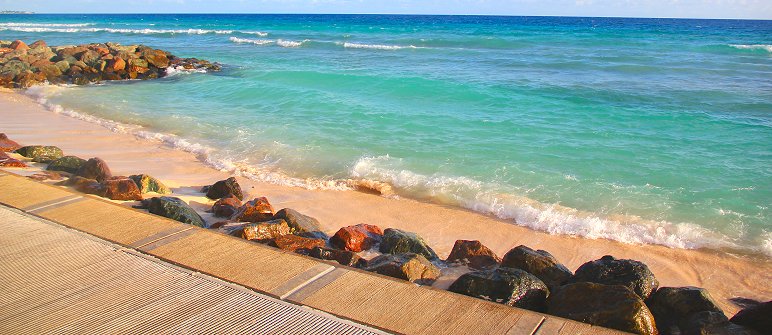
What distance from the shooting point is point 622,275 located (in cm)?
494

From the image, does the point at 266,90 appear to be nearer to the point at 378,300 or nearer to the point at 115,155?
the point at 115,155

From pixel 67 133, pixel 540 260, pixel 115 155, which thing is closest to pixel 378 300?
pixel 540 260

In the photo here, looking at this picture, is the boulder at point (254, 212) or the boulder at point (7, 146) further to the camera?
the boulder at point (7, 146)

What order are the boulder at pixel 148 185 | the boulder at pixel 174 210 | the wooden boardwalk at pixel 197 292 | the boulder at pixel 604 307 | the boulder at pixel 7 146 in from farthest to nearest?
the boulder at pixel 7 146 < the boulder at pixel 148 185 < the boulder at pixel 174 210 < the boulder at pixel 604 307 < the wooden boardwalk at pixel 197 292

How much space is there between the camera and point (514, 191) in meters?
9.05

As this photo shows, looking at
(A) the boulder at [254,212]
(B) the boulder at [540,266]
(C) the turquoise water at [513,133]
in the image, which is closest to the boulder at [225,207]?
(A) the boulder at [254,212]

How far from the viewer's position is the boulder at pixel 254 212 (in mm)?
6801

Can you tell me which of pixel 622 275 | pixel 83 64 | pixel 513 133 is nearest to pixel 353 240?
pixel 622 275

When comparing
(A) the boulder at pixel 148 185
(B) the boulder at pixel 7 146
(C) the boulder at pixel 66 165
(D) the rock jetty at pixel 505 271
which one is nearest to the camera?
(D) the rock jetty at pixel 505 271

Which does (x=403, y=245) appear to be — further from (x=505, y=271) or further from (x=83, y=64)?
(x=83, y=64)

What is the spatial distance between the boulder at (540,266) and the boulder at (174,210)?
11.5ft

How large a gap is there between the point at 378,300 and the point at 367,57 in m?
27.8

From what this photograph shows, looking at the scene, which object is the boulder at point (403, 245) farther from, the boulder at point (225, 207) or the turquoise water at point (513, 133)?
the turquoise water at point (513, 133)

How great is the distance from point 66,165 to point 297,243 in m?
5.03
